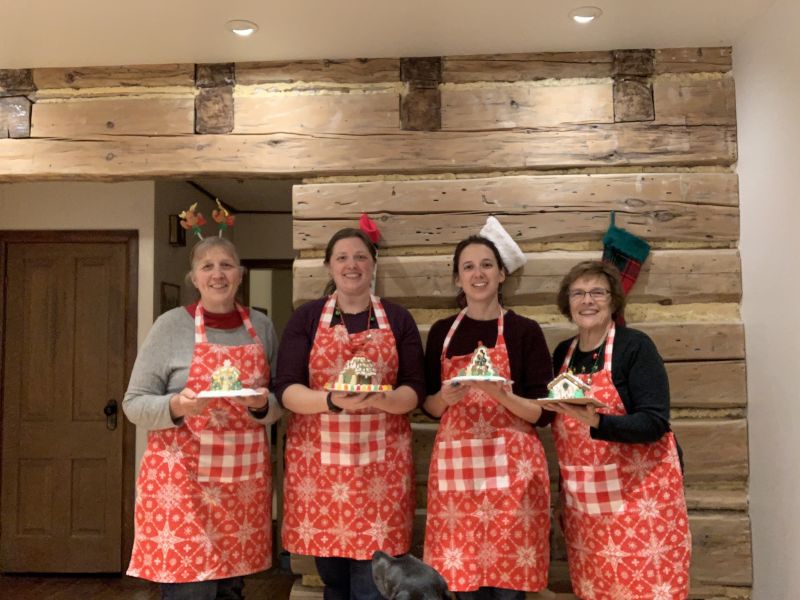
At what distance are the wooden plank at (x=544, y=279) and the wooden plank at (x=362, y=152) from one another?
1.45 ft

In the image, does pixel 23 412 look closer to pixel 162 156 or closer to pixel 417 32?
pixel 162 156

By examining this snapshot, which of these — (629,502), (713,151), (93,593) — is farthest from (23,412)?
(713,151)

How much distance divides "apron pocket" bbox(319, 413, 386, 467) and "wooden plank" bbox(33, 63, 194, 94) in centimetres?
190

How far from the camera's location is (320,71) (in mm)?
3516

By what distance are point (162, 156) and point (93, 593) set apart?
2994mm

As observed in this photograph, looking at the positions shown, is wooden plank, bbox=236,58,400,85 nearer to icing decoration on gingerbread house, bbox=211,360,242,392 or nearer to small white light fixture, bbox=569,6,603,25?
small white light fixture, bbox=569,6,603,25

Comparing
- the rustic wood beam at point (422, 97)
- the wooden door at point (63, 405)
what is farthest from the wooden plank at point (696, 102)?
the wooden door at point (63, 405)

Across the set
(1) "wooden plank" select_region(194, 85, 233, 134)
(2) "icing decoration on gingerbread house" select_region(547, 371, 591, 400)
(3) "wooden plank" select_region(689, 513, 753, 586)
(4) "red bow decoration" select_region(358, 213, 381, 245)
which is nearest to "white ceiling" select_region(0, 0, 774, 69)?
(1) "wooden plank" select_region(194, 85, 233, 134)

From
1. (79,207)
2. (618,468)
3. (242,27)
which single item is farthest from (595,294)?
(79,207)

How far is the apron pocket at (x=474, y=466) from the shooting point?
8.78 feet

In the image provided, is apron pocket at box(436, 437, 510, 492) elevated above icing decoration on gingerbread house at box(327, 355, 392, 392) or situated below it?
below

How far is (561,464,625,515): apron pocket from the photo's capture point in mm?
2570

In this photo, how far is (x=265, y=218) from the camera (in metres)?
7.05

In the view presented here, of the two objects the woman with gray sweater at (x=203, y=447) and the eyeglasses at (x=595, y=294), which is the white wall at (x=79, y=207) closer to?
the woman with gray sweater at (x=203, y=447)
